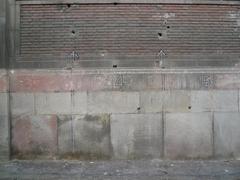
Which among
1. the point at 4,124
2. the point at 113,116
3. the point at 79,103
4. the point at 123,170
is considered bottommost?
the point at 123,170

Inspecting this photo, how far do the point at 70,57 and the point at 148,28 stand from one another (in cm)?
189

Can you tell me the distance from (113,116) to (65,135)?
115 centimetres

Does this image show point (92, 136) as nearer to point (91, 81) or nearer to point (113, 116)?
point (113, 116)

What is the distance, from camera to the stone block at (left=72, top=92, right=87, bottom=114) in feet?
32.4

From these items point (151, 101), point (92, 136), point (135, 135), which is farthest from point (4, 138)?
point (151, 101)

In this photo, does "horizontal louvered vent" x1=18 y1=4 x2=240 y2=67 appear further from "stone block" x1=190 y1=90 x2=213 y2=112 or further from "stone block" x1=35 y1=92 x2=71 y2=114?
"stone block" x1=35 y1=92 x2=71 y2=114

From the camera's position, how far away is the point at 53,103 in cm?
989

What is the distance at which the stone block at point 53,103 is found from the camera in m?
9.88

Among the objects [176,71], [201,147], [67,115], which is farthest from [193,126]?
[67,115]

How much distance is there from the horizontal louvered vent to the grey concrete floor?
7.24ft

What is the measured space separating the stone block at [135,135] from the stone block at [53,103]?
1.07 metres

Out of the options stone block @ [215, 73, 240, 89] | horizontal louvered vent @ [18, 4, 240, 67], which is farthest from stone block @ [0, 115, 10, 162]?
stone block @ [215, 73, 240, 89]

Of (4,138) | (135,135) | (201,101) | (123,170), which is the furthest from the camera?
(201,101)

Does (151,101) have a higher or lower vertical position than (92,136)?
higher
